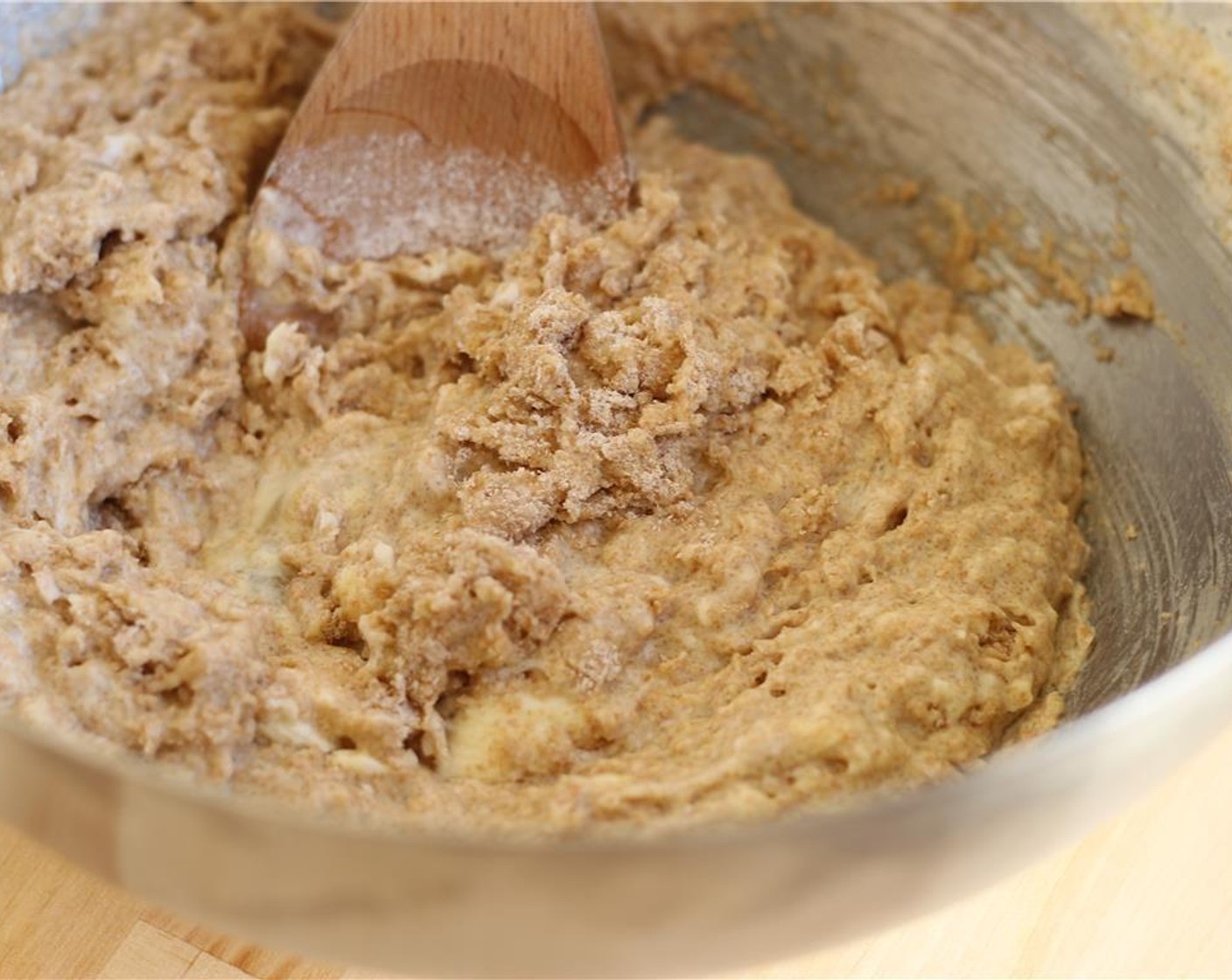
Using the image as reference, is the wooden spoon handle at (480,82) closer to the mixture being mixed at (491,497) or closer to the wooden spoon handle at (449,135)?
the wooden spoon handle at (449,135)

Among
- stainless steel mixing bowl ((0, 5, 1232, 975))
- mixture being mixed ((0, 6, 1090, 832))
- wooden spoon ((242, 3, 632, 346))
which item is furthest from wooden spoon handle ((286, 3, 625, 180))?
stainless steel mixing bowl ((0, 5, 1232, 975))

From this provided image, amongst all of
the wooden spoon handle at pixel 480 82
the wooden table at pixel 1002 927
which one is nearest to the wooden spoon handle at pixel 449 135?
the wooden spoon handle at pixel 480 82

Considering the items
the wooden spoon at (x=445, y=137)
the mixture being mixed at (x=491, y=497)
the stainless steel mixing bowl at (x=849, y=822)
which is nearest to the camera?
the stainless steel mixing bowl at (x=849, y=822)

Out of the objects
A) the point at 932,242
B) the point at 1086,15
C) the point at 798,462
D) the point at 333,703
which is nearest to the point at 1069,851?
the point at 798,462

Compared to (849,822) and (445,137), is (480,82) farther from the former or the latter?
(849,822)

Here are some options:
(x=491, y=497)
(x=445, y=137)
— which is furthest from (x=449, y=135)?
(x=491, y=497)

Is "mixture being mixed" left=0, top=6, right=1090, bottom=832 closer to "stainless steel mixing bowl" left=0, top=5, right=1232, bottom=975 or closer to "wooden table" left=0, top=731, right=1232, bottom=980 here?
"stainless steel mixing bowl" left=0, top=5, right=1232, bottom=975
